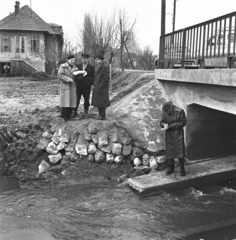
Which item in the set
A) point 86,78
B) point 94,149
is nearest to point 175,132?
point 94,149

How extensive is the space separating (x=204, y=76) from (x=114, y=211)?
317 cm

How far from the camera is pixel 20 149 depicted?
8.19 meters

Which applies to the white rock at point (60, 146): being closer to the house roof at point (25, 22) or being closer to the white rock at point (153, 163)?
the white rock at point (153, 163)

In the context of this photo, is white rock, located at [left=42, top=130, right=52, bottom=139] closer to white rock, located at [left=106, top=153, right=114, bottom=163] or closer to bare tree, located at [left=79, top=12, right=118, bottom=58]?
white rock, located at [left=106, top=153, right=114, bottom=163]

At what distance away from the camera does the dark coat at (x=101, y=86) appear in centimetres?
812

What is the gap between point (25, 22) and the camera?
35.8m

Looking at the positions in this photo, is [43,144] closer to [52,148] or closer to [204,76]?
[52,148]

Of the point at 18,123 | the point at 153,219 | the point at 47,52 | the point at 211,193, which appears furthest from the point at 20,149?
the point at 47,52

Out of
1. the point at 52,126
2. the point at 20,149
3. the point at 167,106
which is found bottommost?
the point at 20,149

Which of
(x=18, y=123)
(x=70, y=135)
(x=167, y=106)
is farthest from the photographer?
(x=18, y=123)

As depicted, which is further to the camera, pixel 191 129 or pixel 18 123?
pixel 18 123

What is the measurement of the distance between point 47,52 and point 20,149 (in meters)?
28.6

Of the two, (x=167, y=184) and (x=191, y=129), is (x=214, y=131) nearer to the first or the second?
(x=191, y=129)

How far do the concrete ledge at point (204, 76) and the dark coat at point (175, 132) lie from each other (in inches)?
32.6
